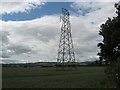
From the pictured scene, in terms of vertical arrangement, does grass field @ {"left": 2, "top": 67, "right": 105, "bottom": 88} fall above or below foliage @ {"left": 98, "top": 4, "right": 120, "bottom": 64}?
below

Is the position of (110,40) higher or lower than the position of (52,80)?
higher

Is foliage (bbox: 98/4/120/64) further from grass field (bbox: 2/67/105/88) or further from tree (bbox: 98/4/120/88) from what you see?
grass field (bbox: 2/67/105/88)

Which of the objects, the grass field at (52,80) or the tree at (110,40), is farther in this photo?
the tree at (110,40)

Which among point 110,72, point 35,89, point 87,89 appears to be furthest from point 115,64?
point 35,89

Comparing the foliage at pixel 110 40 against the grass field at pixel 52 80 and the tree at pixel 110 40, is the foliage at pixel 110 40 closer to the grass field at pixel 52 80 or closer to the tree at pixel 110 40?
the tree at pixel 110 40

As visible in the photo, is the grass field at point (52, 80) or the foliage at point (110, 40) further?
the foliage at point (110, 40)

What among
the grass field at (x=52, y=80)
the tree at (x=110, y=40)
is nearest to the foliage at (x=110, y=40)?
the tree at (x=110, y=40)

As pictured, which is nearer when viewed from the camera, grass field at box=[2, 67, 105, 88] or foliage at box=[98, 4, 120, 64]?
grass field at box=[2, 67, 105, 88]

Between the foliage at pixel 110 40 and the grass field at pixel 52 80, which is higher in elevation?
the foliage at pixel 110 40

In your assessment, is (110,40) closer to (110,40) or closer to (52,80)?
(110,40)

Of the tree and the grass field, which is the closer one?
the grass field

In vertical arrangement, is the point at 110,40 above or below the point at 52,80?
above

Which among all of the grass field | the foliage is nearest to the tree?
the foliage

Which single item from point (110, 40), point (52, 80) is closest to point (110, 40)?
point (110, 40)
